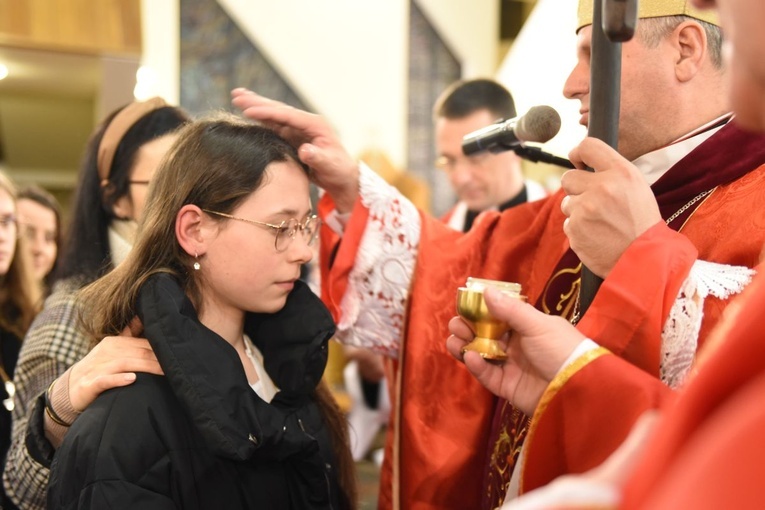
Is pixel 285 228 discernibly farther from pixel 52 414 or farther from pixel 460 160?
pixel 460 160

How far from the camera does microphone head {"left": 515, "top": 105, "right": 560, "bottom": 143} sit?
1654 millimetres

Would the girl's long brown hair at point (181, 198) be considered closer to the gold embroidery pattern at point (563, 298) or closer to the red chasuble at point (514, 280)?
the red chasuble at point (514, 280)

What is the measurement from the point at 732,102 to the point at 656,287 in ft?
2.20

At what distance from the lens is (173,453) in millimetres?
1625

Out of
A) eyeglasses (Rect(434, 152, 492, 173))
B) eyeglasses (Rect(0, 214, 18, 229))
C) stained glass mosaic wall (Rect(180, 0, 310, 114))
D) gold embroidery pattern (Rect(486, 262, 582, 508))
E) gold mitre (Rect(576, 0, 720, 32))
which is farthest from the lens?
stained glass mosaic wall (Rect(180, 0, 310, 114))

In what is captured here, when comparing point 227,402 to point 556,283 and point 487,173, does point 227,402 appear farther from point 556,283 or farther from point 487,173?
point 487,173

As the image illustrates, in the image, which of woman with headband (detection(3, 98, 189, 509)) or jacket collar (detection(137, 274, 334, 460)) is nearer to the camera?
jacket collar (detection(137, 274, 334, 460))

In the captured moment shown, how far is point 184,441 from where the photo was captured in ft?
5.42

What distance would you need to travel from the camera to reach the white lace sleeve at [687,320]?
1513 millimetres

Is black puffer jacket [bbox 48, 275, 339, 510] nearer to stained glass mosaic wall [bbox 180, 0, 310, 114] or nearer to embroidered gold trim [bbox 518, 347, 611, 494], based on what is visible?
embroidered gold trim [bbox 518, 347, 611, 494]

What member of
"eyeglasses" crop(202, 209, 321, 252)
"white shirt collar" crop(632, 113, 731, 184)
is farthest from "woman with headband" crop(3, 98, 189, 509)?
"white shirt collar" crop(632, 113, 731, 184)

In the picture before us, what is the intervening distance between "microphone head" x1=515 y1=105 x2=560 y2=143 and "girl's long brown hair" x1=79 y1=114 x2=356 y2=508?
22.6 inches

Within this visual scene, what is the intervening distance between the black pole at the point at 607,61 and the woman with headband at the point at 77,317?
39.1 inches

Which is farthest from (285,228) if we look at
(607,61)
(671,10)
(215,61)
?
(215,61)
